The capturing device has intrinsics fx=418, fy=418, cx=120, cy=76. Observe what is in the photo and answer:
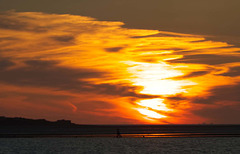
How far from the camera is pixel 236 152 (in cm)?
8831

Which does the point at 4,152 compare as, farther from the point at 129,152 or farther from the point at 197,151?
the point at 197,151

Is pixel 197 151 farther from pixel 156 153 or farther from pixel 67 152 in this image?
pixel 67 152

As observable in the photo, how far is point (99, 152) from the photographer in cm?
8844

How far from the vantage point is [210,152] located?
89312 millimetres

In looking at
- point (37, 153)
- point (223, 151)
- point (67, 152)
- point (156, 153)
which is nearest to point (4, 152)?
point (37, 153)

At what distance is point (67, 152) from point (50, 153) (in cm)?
370

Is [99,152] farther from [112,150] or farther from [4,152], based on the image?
[4,152]

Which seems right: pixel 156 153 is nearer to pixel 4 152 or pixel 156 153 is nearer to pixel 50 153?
pixel 50 153

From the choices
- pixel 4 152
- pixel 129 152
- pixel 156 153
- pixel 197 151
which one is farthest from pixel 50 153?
pixel 197 151

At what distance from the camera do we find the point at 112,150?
92125 millimetres

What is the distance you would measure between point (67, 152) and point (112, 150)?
32.4 feet

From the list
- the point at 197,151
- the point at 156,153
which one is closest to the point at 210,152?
the point at 197,151

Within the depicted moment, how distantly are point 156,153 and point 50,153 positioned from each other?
22.4 m

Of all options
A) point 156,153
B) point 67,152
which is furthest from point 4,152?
point 156,153
